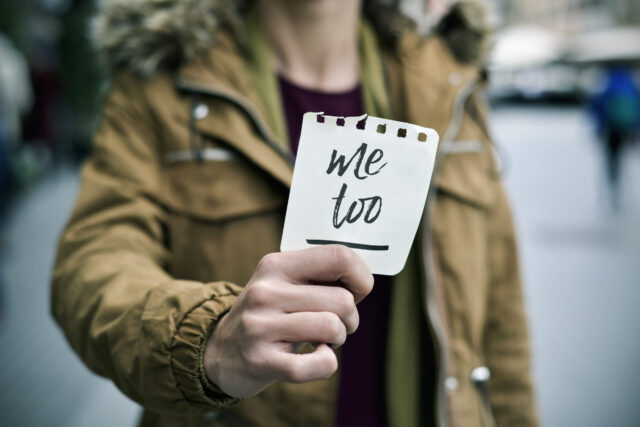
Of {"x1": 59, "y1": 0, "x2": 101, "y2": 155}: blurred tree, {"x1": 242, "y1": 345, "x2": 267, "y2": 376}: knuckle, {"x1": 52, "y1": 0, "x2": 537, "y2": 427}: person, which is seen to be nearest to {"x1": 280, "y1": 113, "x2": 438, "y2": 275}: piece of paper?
{"x1": 242, "y1": 345, "x2": 267, "y2": 376}: knuckle

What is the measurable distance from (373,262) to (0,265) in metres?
5.64

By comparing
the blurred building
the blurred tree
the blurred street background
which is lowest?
the blurred street background

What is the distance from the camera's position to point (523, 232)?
24.8 feet

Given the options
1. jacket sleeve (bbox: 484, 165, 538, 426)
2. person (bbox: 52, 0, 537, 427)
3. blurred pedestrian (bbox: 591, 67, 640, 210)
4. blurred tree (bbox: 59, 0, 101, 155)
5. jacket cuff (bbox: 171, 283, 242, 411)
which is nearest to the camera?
jacket cuff (bbox: 171, 283, 242, 411)

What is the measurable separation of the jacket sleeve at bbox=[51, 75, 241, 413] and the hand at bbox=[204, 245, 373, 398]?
144 millimetres

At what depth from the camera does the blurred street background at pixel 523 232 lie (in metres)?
3.74

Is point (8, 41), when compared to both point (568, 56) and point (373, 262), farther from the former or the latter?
point (568, 56)

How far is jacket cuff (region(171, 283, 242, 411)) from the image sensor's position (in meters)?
0.92

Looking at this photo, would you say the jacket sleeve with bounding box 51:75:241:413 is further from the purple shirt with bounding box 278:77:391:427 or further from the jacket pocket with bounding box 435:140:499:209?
the jacket pocket with bounding box 435:140:499:209

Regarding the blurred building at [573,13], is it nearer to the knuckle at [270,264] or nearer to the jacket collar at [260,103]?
the jacket collar at [260,103]

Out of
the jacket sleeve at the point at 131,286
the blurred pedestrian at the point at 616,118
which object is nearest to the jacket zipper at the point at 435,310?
the jacket sleeve at the point at 131,286

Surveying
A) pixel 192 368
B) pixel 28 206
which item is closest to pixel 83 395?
pixel 192 368

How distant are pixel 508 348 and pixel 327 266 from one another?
98cm

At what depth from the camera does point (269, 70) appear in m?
1.46
